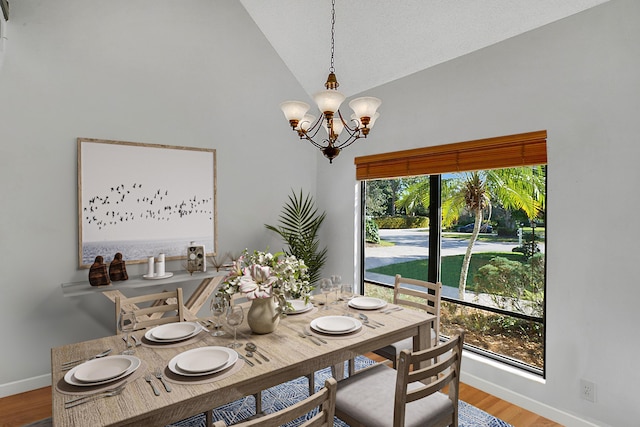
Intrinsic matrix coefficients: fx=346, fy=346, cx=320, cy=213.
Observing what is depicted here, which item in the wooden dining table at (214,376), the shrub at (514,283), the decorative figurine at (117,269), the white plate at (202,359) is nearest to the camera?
the wooden dining table at (214,376)

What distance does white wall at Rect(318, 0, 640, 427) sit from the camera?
1.99m

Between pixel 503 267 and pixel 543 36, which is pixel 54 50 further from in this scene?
pixel 503 267

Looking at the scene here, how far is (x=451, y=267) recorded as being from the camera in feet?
9.87

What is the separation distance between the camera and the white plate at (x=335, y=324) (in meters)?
1.78

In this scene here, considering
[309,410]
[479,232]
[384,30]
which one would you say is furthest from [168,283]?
[384,30]

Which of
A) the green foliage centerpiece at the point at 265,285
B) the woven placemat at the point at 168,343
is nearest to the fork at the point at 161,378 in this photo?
the woven placemat at the point at 168,343

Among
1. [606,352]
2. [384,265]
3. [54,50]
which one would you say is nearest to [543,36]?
[606,352]

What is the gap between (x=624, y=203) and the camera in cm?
201

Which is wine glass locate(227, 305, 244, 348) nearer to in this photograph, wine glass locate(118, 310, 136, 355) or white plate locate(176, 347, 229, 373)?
white plate locate(176, 347, 229, 373)

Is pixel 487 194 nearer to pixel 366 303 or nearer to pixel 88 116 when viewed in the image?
pixel 366 303

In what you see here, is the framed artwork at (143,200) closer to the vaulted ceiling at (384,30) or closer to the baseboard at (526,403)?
the vaulted ceiling at (384,30)

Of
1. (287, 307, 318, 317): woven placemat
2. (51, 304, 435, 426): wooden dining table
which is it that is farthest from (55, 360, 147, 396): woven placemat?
(287, 307, 318, 317): woven placemat

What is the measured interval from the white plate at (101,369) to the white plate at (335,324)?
878 millimetres

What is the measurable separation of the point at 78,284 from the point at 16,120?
1.29 meters
